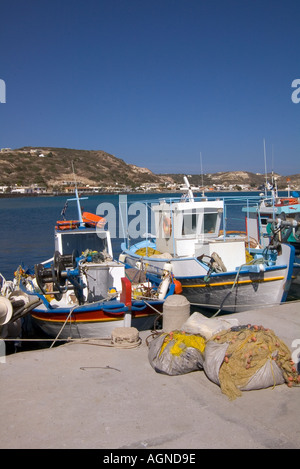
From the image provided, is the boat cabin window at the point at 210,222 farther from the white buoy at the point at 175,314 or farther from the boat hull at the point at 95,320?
the white buoy at the point at 175,314

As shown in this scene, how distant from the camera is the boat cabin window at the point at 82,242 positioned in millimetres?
12211

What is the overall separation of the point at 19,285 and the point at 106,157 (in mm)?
177348

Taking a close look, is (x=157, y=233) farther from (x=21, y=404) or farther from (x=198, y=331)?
(x=21, y=404)

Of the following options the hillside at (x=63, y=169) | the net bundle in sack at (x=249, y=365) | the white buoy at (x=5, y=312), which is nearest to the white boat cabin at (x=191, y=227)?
the white buoy at (x=5, y=312)

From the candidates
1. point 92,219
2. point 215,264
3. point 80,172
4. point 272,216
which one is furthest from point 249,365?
point 80,172

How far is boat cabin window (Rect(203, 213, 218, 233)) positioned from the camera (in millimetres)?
14359

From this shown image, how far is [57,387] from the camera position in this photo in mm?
5707

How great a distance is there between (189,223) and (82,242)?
384 centimetres

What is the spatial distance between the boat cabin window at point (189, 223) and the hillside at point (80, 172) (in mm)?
106353

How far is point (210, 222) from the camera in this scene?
14.4m

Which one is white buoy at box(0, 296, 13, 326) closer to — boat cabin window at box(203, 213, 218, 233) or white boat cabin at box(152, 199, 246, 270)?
white boat cabin at box(152, 199, 246, 270)

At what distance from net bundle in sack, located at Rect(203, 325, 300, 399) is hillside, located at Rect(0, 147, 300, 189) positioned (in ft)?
377

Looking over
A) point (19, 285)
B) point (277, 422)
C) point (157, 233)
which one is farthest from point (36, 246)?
point (277, 422)

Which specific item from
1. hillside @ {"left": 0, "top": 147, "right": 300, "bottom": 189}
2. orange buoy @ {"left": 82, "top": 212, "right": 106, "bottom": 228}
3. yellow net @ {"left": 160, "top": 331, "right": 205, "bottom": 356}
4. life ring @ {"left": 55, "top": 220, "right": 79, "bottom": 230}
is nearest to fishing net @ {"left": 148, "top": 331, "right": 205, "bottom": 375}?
yellow net @ {"left": 160, "top": 331, "right": 205, "bottom": 356}
